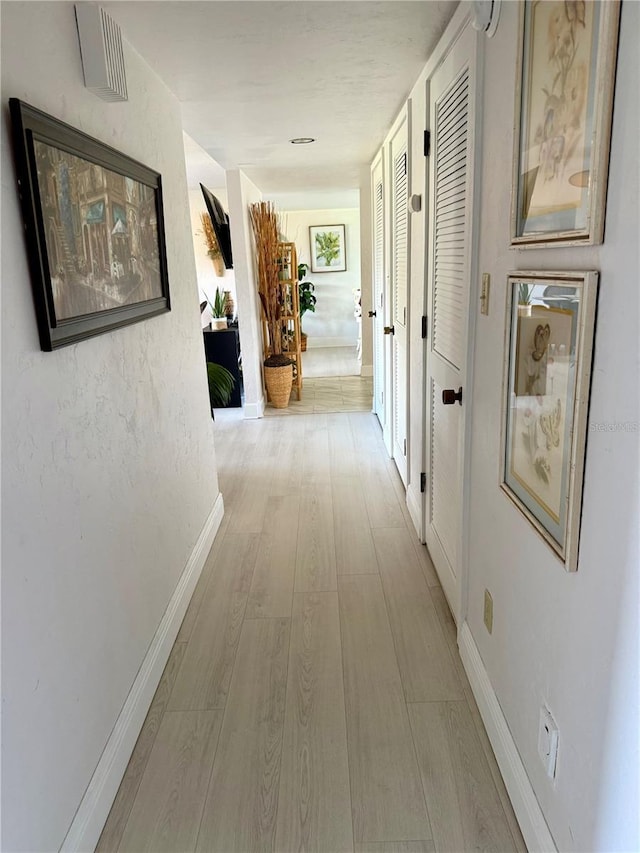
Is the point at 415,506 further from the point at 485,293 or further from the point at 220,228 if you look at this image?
the point at 220,228

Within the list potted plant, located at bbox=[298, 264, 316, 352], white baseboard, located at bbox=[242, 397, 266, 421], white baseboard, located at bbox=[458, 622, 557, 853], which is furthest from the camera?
potted plant, located at bbox=[298, 264, 316, 352]

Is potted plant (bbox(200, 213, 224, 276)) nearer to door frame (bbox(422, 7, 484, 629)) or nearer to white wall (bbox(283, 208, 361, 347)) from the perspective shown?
white wall (bbox(283, 208, 361, 347))

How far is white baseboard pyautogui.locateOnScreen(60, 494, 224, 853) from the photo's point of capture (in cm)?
132

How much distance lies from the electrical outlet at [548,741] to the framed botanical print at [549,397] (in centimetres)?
39

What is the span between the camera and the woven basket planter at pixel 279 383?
5.42 metres

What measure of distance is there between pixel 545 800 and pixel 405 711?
0.57 meters

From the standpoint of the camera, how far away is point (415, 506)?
292cm

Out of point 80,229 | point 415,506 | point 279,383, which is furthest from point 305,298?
point 80,229

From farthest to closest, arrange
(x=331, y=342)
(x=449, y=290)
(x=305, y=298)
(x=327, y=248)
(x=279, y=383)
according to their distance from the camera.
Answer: (x=331, y=342) < (x=327, y=248) < (x=305, y=298) < (x=279, y=383) < (x=449, y=290)

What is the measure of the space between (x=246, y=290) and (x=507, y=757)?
4245mm

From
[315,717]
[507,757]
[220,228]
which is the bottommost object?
[315,717]

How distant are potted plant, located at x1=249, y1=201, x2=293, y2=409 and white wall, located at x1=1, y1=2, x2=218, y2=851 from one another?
3.15 m

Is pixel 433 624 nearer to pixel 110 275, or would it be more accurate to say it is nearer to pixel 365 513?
pixel 365 513

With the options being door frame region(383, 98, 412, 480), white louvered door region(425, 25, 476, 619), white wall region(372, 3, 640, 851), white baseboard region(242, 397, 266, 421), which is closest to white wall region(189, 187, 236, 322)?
white baseboard region(242, 397, 266, 421)
